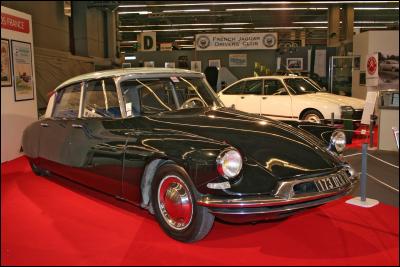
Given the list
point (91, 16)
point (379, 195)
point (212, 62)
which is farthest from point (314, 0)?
point (379, 195)

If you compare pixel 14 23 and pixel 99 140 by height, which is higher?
pixel 14 23

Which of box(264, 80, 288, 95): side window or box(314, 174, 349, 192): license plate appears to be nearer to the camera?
box(314, 174, 349, 192): license plate

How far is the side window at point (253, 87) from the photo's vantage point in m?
10.3

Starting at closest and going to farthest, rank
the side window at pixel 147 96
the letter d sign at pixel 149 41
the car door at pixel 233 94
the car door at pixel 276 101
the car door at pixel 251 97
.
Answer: the side window at pixel 147 96 → the car door at pixel 276 101 → the car door at pixel 251 97 → the car door at pixel 233 94 → the letter d sign at pixel 149 41

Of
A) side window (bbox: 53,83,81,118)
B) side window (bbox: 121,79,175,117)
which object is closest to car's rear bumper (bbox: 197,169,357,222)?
side window (bbox: 121,79,175,117)

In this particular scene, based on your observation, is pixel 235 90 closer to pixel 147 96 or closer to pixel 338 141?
pixel 147 96

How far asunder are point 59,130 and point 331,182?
3087 millimetres

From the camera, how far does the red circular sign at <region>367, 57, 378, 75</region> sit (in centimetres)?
971

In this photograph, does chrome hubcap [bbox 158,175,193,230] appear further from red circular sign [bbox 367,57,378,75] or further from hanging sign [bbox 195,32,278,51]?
hanging sign [bbox 195,32,278,51]

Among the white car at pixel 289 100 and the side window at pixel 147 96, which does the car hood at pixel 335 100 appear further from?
the side window at pixel 147 96

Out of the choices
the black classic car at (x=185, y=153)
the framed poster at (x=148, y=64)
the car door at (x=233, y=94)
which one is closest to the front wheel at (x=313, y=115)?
the car door at (x=233, y=94)

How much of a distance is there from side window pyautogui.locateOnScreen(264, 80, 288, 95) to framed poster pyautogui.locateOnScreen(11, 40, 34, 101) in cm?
525

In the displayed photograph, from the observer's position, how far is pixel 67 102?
209 inches

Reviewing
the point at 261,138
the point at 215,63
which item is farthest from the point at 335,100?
the point at 215,63
